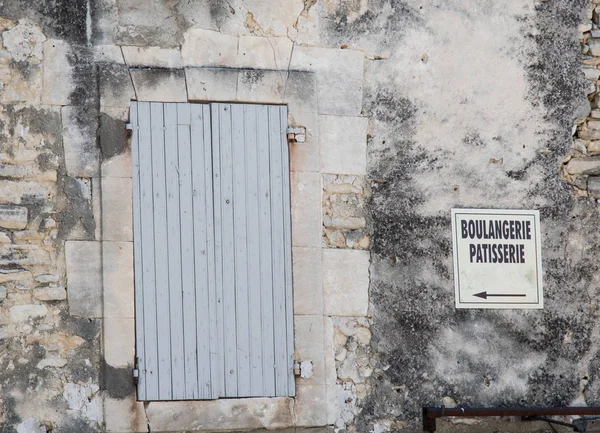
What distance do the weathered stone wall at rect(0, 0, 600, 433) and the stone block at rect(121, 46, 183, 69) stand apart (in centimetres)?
1

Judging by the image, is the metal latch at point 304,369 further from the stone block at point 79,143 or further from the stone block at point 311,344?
the stone block at point 79,143

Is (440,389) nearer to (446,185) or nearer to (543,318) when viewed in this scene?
(543,318)

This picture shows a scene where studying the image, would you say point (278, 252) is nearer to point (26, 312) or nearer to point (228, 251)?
point (228, 251)

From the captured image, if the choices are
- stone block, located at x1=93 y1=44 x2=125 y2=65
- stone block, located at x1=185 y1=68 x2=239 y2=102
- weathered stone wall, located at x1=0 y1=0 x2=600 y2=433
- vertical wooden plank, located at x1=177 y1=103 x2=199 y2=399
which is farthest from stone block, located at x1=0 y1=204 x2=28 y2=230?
stone block, located at x1=185 y1=68 x2=239 y2=102

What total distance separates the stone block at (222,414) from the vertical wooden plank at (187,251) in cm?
10

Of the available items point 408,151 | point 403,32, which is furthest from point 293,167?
point 403,32

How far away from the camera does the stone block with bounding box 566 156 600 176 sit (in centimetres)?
685

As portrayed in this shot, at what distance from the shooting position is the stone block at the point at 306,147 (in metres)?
6.35

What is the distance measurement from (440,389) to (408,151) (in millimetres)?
1536

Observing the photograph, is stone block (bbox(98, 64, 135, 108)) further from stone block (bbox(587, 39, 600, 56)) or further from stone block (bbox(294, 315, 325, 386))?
stone block (bbox(587, 39, 600, 56))

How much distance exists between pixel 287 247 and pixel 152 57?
4.69ft

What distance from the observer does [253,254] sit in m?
6.19

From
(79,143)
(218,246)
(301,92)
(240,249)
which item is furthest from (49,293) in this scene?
(301,92)

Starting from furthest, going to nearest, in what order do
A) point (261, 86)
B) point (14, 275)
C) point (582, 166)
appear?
1. point (582, 166)
2. point (261, 86)
3. point (14, 275)
